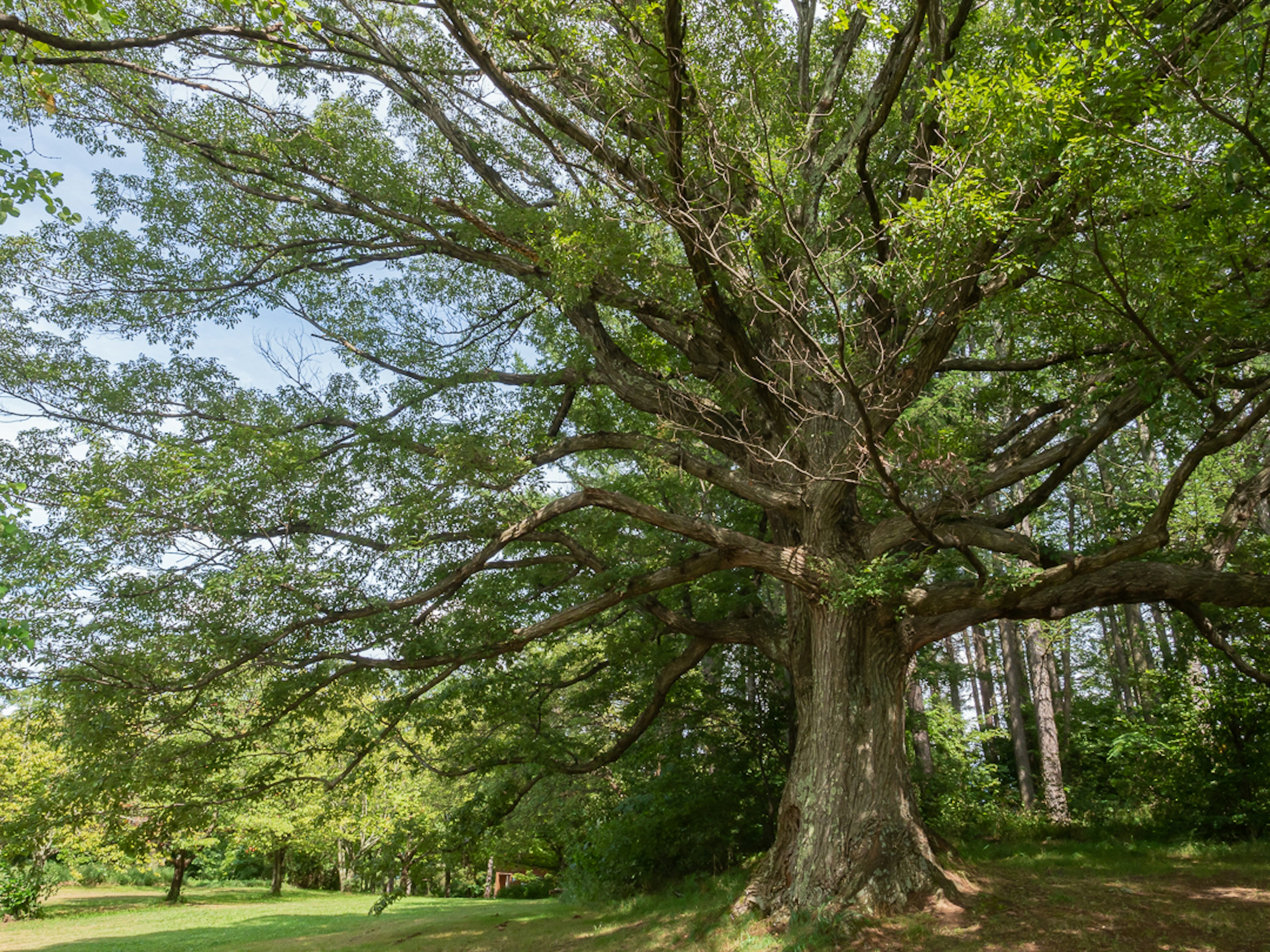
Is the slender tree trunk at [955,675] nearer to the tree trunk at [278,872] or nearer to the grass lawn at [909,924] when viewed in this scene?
the grass lawn at [909,924]

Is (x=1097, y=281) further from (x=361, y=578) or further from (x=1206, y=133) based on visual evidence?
(x=361, y=578)

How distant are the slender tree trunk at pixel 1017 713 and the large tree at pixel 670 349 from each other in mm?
6455

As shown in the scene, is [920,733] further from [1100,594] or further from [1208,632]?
[1100,594]

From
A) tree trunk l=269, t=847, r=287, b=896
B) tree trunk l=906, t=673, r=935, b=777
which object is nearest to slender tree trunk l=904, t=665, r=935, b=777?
tree trunk l=906, t=673, r=935, b=777

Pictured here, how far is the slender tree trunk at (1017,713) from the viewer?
14.6 metres

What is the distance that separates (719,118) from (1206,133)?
12.7ft

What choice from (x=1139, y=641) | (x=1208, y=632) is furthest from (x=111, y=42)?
(x=1139, y=641)

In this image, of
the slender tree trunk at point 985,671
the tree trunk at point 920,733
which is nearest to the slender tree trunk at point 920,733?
the tree trunk at point 920,733

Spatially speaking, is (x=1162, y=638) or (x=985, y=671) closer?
(x=1162, y=638)

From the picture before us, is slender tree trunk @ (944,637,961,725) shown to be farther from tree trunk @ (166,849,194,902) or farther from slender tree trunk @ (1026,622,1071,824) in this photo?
tree trunk @ (166,849,194,902)

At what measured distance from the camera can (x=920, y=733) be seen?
1531 cm

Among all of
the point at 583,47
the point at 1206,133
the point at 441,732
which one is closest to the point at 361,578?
the point at 441,732

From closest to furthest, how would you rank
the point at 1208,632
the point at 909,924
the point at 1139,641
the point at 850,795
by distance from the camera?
the point at 909,924, the point at 1208,632, the point at 850,795, the point at 1139,641

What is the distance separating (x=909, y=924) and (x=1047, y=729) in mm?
8708
